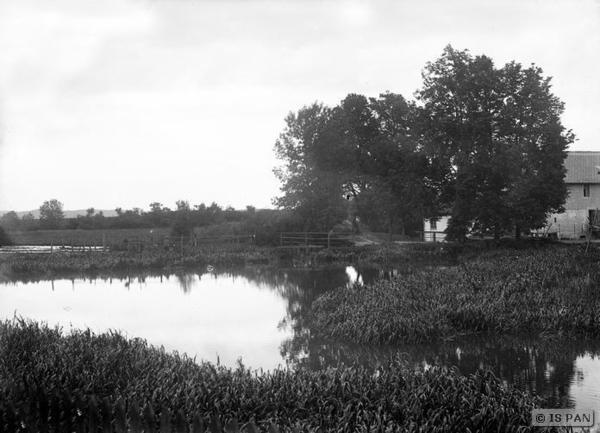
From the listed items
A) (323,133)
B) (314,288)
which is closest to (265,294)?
(314,288)

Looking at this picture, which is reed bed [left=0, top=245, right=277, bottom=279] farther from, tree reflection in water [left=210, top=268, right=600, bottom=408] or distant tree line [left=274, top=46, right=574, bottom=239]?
tree reflection in water [left=210, top=268, right=600, bottom=408]

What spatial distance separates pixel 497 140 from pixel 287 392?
111ft

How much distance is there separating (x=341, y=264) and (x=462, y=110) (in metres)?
13.4

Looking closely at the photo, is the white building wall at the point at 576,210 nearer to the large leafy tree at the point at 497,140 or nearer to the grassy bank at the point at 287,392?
the large leafy tree at the point at 497,140

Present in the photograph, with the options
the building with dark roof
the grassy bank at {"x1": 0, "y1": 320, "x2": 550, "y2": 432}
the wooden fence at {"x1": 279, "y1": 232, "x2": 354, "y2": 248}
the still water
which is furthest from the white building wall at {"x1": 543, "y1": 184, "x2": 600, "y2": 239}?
the grassy bank at {"x1": 0, "y1": 320, "x2": 550, "y2": 432}

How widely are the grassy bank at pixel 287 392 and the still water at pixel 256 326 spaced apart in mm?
1980

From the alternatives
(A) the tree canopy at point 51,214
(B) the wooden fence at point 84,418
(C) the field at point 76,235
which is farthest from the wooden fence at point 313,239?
(B) the wooden fence at point 84,418

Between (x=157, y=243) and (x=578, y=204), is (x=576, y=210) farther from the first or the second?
(x=157, y=243)

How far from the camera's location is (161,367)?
10.1 meters

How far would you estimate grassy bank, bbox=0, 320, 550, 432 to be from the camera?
24.5ft

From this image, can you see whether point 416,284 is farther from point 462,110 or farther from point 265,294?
point 462,110

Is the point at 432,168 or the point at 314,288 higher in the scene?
the point at 432,168

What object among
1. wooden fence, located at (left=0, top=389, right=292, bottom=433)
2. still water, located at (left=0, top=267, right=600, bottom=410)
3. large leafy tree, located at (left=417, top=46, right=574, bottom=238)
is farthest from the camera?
large leafy tree, located at (left=417, top=46, right=574, bottom=238)

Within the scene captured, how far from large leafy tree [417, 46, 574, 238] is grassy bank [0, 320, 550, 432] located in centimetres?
2936
